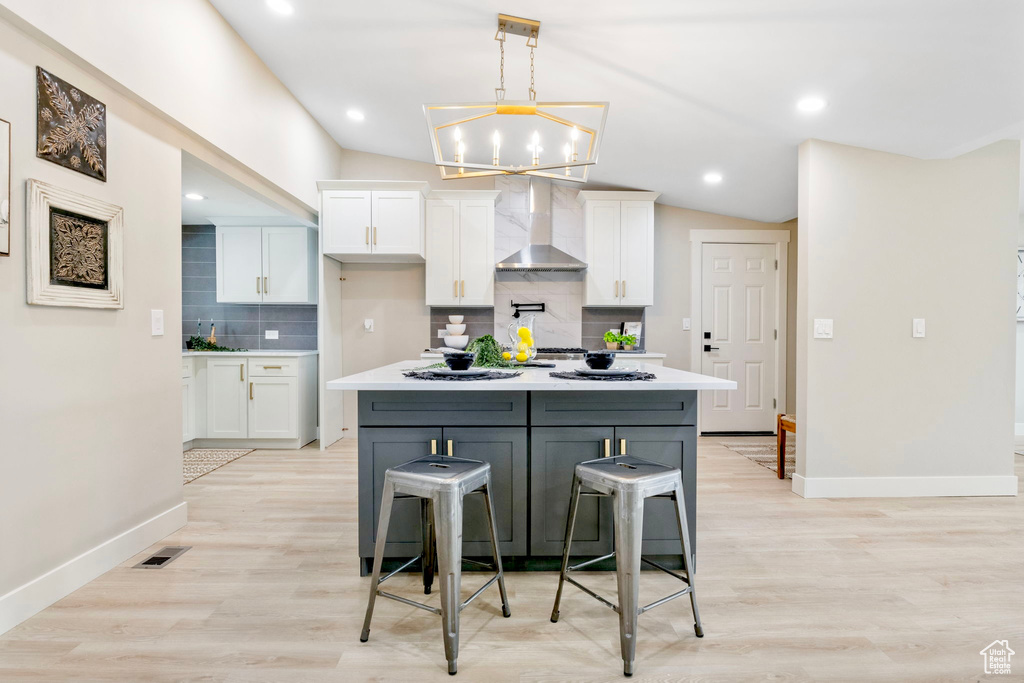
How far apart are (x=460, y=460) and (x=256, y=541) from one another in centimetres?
142

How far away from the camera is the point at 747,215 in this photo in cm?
531

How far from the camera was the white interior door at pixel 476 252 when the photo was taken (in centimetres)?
498

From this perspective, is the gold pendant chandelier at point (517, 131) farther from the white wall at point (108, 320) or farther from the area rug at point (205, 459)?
the area rug at point (205, 459)

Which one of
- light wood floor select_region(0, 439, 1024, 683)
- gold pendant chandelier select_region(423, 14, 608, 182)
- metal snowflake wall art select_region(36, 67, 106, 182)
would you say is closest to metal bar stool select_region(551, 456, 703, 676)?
light wood floor select_region(0, 439, 1024, 683)

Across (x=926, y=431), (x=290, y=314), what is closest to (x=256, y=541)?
(x=290, y=314)

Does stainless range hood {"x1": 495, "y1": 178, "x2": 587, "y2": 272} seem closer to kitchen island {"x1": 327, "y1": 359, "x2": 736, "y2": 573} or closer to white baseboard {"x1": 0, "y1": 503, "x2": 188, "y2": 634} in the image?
kitchen island {"x1": 327, "y1": 359, "x2": 736, "y2": 573}

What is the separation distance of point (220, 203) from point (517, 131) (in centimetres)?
247

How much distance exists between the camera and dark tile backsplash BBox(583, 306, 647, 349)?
5355 millimetres

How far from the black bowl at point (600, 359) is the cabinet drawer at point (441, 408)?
36 cm

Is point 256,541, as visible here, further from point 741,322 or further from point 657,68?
point 741,322

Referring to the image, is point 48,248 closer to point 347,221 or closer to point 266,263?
point 347,221

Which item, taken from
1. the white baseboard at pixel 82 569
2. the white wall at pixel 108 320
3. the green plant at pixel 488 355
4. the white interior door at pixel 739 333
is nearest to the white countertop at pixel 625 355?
the white interior door at pixel 739 333

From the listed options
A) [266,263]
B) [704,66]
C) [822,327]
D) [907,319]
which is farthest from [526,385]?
[266,263]

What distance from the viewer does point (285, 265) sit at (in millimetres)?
4953
